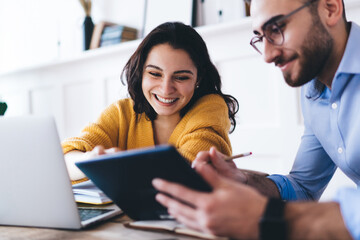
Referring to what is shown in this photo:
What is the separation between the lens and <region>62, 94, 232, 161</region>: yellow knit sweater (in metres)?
1.37

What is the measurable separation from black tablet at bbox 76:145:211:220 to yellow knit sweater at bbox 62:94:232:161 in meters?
0.53

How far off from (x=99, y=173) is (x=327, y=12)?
3.02 feet

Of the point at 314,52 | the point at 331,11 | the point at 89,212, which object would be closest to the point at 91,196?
the point at 89,212

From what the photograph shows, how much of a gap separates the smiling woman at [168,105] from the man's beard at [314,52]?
425 millimetres

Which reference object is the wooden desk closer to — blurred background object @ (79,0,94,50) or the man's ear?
the man's ear

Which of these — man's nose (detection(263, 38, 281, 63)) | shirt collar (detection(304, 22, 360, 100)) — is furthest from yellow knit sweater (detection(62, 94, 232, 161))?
shirt collar (detection(304, 22, 360, 100))

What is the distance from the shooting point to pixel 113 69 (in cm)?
271

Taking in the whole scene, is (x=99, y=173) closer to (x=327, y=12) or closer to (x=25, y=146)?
(x=25, y=146)

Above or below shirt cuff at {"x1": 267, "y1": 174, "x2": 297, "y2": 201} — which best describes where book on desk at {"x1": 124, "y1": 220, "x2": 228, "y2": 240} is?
above

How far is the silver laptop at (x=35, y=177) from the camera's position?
2.45 feet

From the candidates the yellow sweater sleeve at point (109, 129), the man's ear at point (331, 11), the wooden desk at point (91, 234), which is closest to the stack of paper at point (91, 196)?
the wooden desk at point (91, 234)

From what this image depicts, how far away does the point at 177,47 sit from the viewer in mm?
1481

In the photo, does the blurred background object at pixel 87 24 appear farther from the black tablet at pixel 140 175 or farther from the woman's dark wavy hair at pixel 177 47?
the black tablet at pixel 140 175

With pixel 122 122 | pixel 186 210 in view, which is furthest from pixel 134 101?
pixel 186 210
